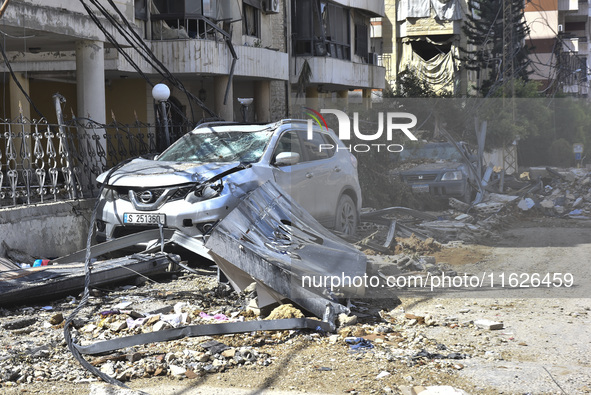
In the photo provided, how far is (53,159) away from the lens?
1098 centimetres

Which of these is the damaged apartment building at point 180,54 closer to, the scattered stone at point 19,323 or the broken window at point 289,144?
the broken window at point 289,144

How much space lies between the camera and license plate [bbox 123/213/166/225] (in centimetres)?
901

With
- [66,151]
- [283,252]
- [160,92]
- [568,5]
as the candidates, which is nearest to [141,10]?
[160,92]

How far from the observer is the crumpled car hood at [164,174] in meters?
9.17

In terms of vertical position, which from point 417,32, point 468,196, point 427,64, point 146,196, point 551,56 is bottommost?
point 468,196

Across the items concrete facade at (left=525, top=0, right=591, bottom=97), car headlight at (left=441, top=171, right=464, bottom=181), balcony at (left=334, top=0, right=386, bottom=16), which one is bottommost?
car headlight at (left=441, top=171, right=464, bottom=181)

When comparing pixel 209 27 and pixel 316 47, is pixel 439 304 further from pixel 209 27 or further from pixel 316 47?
pixel 316 47

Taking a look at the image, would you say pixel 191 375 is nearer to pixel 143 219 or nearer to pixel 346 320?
pixel 346 320

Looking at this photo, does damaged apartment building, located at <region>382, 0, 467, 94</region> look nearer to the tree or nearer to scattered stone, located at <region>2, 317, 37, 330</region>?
the tree

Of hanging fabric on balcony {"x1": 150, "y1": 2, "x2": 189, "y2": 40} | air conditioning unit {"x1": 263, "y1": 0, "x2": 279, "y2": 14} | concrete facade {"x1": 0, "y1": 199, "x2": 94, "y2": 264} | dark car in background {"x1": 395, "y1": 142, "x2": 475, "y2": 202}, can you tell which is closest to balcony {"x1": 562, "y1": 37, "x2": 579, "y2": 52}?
dark car in background {"x1": 395, "y1": 142, "x2": 475, "y2": 202}

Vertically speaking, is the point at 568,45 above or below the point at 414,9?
below

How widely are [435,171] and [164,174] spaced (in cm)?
329

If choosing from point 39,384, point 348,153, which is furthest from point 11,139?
point 39,384

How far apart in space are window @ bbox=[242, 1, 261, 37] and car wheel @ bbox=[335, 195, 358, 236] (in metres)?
17.1
